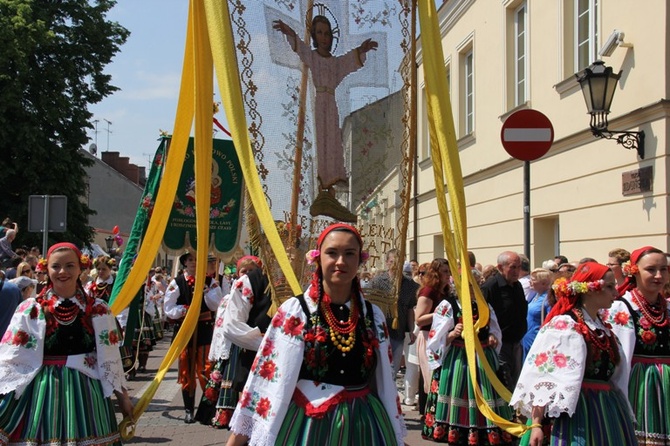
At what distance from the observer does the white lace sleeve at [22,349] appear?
500 centimetres

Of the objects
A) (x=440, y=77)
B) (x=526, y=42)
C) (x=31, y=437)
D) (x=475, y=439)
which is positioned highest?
(x=526, y=42)

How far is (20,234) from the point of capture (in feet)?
79.7

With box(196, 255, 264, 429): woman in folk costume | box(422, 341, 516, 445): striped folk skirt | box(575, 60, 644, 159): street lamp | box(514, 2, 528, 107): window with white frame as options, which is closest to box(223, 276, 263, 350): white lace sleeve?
box(196, 255, 264, 429): woman in folk costume

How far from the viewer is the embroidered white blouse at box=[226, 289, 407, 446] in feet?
12.2

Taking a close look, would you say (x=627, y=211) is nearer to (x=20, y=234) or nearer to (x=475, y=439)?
(x=475, y=439)

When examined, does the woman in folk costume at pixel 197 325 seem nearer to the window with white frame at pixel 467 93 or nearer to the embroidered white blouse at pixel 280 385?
the embroidered white blouse at pixel 280 385

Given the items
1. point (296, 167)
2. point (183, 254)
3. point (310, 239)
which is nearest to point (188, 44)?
point (296, 167)

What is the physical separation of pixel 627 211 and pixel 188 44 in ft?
24.8

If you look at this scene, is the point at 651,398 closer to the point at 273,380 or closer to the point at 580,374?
the point at 580,374

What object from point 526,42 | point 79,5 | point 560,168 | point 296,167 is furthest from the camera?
point 79,5

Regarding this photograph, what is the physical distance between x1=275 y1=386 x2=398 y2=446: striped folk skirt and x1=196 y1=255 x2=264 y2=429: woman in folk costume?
2.16m

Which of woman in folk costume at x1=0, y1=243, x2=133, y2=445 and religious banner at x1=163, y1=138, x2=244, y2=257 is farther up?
religious banner at x1=163, y1=138, x2=244, y2=257

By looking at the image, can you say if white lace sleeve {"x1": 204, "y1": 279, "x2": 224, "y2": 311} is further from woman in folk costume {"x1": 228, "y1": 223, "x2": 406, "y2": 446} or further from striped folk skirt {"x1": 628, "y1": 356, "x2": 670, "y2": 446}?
woman in folk costume {"x1": 228, "y1": 223, "x2": 406, "y2": 446}

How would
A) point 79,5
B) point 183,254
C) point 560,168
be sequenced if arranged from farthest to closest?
point 79,5
point 560,168
point 183,254
